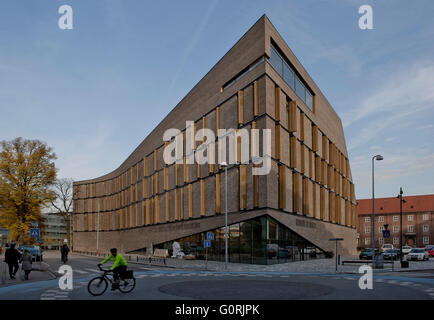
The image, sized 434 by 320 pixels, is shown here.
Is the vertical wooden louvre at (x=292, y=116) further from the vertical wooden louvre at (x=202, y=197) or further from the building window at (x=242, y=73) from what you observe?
the vertical wooden louvre at (x=202, y=197)

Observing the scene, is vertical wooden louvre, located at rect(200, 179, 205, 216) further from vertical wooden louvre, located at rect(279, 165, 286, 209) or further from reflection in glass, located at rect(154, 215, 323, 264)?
vertical wooden louvre, located at rect(279, 165, 286, 209)

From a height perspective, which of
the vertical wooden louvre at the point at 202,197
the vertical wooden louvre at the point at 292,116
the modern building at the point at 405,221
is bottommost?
the modern building at the point at 405,221

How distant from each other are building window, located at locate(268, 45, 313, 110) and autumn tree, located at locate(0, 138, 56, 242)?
28.7 m

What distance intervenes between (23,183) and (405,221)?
309ft

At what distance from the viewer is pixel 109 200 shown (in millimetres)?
89875

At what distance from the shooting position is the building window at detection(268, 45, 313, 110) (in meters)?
39.0

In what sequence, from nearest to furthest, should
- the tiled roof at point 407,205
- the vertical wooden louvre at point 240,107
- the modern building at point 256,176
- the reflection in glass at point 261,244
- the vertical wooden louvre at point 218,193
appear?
the reflection in glass at point 261,244 → the modern building at point 256,176 → the vertical wooden louvre at point 240,107 → the vertical wooden louvre at point 218,193 → the tiled roof at point 407,205

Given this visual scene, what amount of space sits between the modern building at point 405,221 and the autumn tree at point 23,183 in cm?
8261

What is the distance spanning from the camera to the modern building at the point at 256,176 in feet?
117

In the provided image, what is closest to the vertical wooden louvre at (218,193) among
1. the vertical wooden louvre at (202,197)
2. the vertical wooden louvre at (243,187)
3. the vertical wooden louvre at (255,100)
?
the vertical wooden louvre at (202,197)

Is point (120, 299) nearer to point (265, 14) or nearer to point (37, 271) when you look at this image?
point (37, 271)

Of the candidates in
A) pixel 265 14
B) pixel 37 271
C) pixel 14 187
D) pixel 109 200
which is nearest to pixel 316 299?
pixel 37 271
